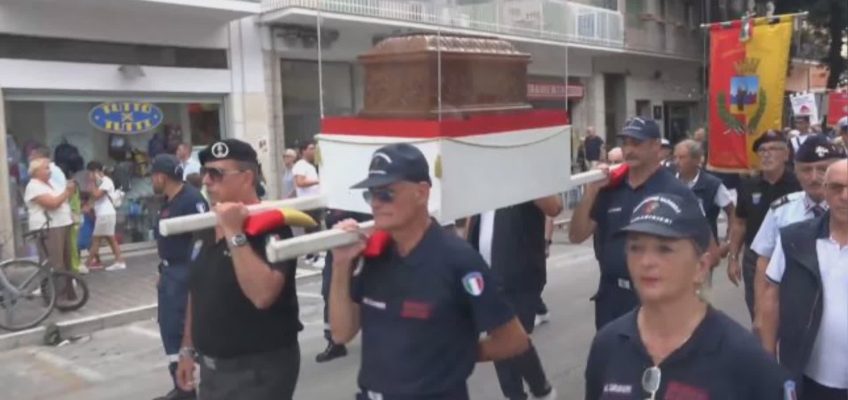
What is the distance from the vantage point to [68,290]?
9242mm

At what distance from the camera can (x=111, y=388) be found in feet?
22.4

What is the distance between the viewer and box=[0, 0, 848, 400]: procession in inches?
111

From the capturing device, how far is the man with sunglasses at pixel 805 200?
4148 mm

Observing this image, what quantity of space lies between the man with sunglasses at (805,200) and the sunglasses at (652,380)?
7.44 feet

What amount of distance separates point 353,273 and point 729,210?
4.41 metres

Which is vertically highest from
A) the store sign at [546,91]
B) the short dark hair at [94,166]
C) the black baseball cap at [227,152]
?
the store sign at [546,91]

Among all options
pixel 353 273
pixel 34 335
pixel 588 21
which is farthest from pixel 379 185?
pixel 588 21

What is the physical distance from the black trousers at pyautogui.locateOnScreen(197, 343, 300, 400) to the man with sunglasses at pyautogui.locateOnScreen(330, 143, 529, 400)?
60 centimetres

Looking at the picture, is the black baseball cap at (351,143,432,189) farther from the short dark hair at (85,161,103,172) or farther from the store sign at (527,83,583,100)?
the short dark hair at (85,161,103,172)

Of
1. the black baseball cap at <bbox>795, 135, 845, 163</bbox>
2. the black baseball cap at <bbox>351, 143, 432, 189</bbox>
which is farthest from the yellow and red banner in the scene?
the black baseball cap at <bbox>351, 143, 432, 189</bbox>

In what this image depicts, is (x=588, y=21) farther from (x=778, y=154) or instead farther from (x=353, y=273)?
(x=353, y=273)

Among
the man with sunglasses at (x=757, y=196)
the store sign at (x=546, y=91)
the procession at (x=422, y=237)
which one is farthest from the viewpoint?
the man with sunglasses at (x=757, y=196)

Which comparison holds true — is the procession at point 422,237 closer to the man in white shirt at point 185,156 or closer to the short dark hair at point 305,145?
the man in white shirt at point 185,156

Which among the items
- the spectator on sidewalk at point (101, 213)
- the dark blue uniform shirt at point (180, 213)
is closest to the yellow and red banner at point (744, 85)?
the dark blue uniform shirt at point (180, 213)
